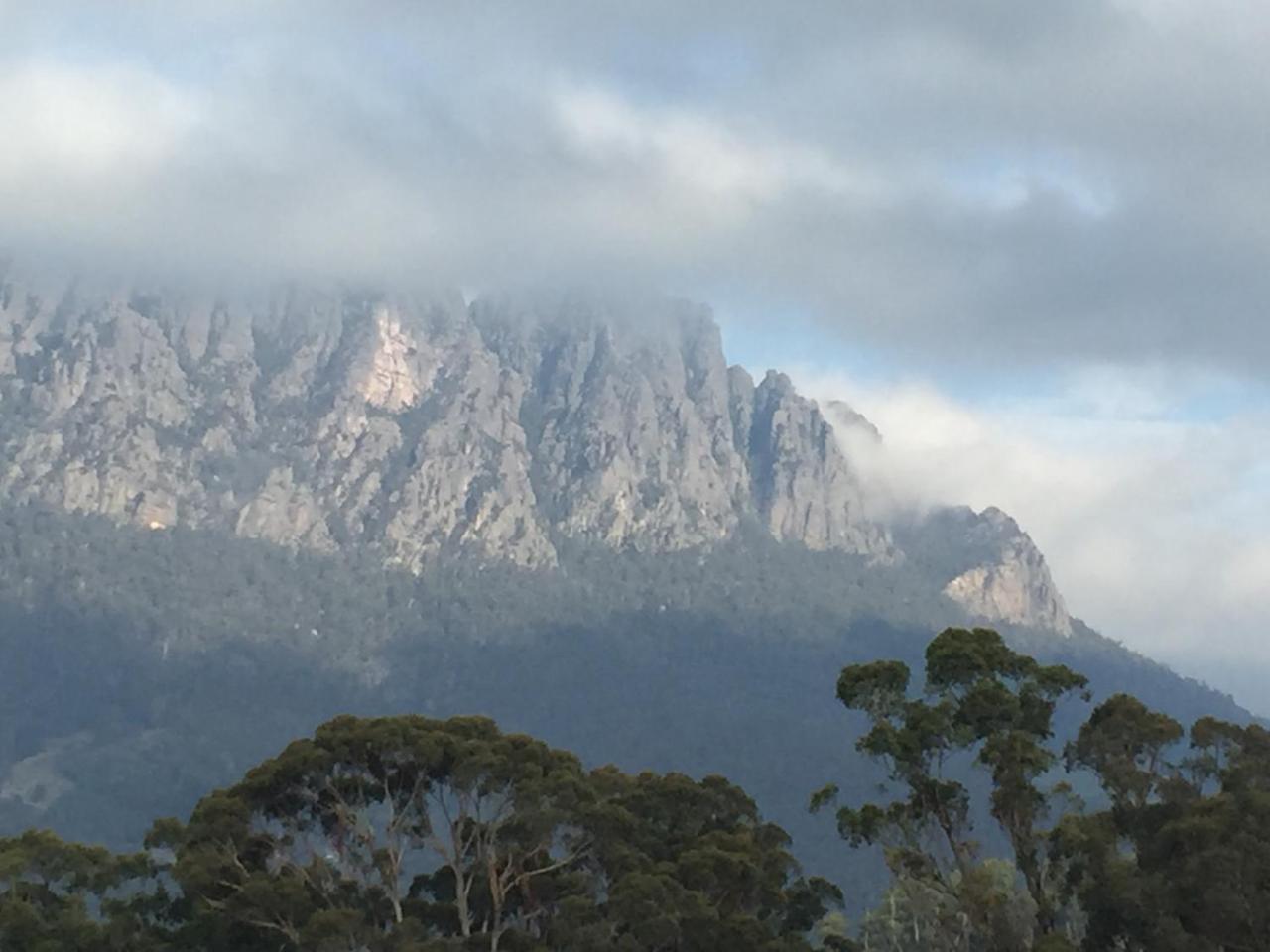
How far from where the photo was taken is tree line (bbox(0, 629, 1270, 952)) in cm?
5084

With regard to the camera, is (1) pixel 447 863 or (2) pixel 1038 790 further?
(1) pixel 447 863

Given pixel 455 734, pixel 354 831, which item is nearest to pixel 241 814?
pixel 354 831

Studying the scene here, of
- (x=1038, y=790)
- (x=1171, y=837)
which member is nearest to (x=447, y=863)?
(x=1038, y=790)

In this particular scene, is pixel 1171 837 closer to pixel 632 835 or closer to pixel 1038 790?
pixel 1038 790

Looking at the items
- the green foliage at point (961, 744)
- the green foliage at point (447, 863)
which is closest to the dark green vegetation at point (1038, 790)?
the green foliage at point (961, 744)

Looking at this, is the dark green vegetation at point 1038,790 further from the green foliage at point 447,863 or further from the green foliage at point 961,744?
the green foliage at point 447,863

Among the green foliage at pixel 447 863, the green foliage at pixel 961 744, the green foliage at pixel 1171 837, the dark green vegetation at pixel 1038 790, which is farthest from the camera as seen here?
the green foliage at pixel 447 863

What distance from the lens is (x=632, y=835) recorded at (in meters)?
57.1

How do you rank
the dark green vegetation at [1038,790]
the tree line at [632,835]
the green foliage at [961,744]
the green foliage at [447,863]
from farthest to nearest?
1. the green foliage at [447,863]
2. the green foliage at [961,744]
3. the tree line at [632,835]
4. the dark green vegetation at [1038,790]

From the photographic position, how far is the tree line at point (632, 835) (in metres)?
50.8

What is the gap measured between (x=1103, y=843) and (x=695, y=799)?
53.1 ft

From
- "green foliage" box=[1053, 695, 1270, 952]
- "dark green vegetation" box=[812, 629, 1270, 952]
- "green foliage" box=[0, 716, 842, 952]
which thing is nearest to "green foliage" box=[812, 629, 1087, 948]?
"dark green vegetation" box=[812, 629, 1270, 952]

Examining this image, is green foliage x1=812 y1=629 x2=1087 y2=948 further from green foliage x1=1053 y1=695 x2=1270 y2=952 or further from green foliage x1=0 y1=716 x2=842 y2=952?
green foliage x1=0 y1=716 x2=842 y2=952

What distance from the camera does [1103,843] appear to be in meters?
51.6
